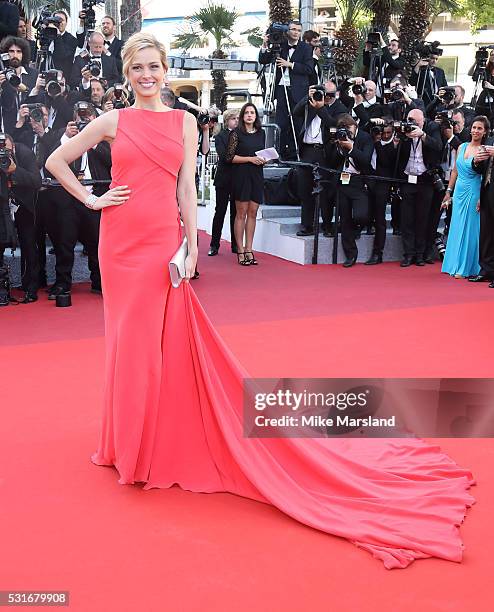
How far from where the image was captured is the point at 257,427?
10.3ft

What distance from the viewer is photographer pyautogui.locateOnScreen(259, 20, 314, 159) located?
407 inches

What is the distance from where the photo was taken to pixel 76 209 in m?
6.93

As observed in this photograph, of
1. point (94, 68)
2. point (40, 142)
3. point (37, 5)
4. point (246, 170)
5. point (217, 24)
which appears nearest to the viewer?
point (40, 142)

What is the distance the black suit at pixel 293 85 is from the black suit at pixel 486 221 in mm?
2881

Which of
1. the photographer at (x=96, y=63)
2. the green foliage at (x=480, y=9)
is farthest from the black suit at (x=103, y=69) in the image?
the green foliage at (x=480, y=9)

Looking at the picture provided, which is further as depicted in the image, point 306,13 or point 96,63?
point 306,13

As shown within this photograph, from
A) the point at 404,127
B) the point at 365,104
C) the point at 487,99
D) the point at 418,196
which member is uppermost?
the point at 487,99

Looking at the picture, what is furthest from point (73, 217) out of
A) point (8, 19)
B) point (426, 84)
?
point (426, 84)

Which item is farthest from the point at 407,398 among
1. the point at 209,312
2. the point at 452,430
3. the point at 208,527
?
the point at 209,312

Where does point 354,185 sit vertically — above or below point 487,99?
below

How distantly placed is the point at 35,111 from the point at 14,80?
2.40 ft

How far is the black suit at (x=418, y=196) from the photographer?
858 centimetres

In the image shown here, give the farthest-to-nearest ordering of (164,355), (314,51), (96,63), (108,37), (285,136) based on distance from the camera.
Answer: (314,51)
(285,136)
(108,37)
(96,63)
(164,355)

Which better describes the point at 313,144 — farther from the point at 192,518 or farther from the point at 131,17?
the point at 192,518
